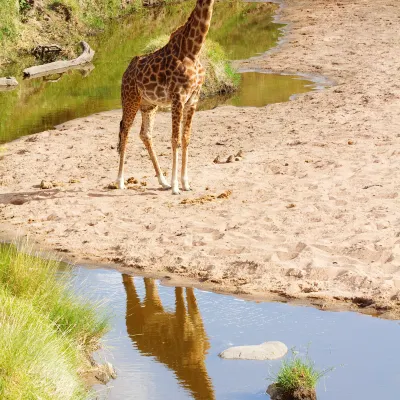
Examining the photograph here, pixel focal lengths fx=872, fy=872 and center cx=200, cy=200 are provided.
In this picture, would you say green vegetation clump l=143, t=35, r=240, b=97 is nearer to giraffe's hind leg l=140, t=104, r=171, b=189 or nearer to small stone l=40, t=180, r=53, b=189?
giraffe's hind leg l=140, t=104, r=171, b=189

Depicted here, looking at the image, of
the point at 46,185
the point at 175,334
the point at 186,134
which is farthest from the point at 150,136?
the point at 175,334

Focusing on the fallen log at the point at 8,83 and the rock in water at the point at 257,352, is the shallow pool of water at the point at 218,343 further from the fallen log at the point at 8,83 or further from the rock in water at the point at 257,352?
the fallen log at the point at 8,83

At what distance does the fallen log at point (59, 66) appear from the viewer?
23781 millimetres

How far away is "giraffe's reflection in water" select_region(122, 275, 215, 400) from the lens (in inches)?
278

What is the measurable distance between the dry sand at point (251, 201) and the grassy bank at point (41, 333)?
196 cm

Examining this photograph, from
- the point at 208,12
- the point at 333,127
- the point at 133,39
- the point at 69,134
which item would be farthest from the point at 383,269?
the point at 133,39

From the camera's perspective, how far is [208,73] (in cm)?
2045

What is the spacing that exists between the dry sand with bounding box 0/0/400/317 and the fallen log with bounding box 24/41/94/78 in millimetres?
6093

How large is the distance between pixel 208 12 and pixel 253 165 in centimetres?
267

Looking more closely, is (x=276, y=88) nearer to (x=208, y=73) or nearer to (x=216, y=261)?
(x=208, y=73)

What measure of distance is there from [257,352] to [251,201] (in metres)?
4.37

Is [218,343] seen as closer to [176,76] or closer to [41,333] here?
[41,333]

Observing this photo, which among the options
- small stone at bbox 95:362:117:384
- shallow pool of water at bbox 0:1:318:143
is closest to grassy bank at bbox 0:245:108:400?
small stone at bbox 95:362:117:384

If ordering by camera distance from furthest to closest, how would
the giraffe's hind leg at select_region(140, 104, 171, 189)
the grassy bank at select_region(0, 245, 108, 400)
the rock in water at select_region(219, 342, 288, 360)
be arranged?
the giraffe's hind leg at select_region(140, 104, 171, 189)
the rock in water at select_region(219, 342, 288, 360)
the grassy bank at select_region(0, 245, 108, 400)
